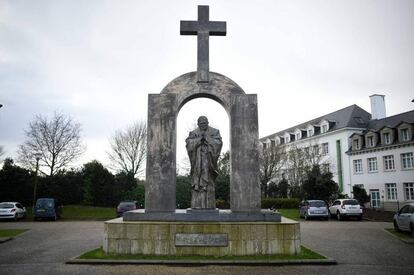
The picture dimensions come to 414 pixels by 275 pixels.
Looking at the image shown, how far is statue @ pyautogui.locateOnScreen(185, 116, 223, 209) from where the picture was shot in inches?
399

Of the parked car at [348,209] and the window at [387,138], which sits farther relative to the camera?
the window at [387,138]

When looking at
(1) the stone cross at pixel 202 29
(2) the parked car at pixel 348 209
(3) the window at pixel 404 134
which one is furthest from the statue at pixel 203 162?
(3) the window at pixel 404 134

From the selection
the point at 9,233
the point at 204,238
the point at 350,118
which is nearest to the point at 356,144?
the point at 350,118

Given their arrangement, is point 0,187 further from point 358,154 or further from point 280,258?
point 358,154

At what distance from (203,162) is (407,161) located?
33309mm

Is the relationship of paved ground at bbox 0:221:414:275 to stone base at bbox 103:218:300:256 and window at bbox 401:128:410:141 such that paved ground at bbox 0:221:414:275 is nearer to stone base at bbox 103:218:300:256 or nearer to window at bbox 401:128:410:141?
stone base at bbox 103:218:300:256

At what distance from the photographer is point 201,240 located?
917 cm

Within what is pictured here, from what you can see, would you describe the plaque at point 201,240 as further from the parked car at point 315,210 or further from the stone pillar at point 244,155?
the parked car at point 315,210

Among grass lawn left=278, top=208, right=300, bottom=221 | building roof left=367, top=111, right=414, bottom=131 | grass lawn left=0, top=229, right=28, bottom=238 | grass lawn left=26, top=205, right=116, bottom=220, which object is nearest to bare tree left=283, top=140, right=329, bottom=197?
grass lawn left=278, top=208, right=300, bottom=221

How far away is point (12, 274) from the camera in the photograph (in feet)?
25.8

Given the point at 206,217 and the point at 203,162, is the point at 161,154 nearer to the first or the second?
the point at 203,162

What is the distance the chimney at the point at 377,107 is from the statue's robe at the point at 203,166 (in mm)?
41673

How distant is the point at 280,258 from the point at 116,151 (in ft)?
129

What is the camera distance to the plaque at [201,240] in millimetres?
9156
